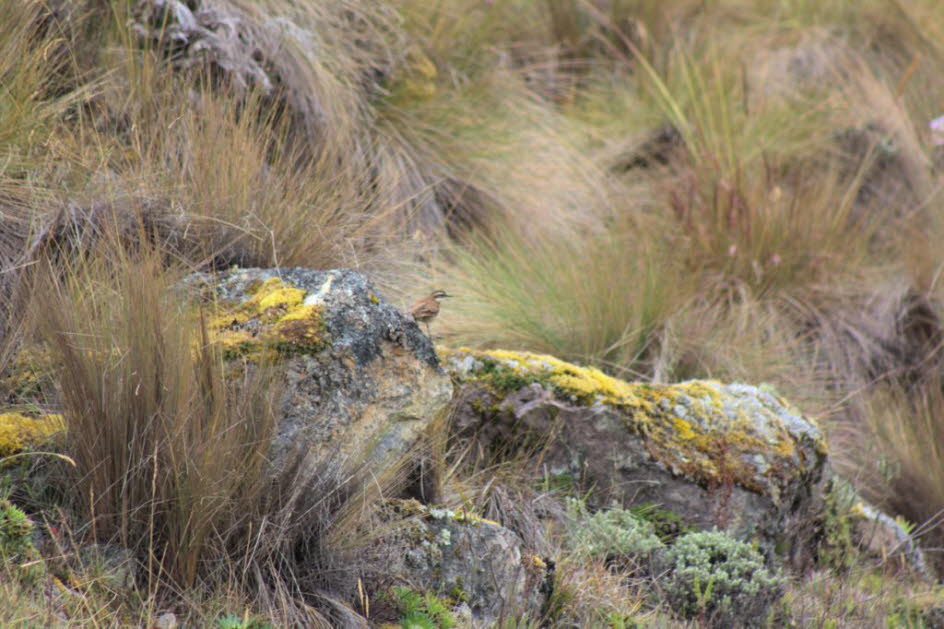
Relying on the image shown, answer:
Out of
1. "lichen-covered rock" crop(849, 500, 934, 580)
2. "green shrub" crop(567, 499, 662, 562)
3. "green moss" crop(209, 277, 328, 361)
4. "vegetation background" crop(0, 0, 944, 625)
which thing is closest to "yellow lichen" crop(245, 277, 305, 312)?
"green moss" crop(209, 277, 328, 361)

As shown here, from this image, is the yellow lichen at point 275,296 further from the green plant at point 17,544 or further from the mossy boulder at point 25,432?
the green plant at point 17,544

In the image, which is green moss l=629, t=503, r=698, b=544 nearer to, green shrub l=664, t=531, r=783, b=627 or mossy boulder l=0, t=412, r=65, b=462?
green shrub l=664, t=531, r=783, b=627

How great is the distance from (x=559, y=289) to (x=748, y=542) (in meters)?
1.31

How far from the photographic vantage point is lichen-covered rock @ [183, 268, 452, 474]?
2379 mm

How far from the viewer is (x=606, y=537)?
110 inches

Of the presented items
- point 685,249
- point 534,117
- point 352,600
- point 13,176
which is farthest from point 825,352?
point 13,176

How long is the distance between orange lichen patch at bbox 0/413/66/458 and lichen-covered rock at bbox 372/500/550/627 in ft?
2.59

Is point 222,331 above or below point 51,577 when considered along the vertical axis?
above

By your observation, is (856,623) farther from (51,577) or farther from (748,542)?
(51,577)

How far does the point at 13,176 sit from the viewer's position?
3086 millimetres

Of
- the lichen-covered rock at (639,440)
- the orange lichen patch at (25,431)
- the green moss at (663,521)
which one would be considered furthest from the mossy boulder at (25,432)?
the green moss at (663,521)

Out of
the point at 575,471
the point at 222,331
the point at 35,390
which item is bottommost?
the point at 575,471

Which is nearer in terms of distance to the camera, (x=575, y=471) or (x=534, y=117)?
(x=575, y=471)

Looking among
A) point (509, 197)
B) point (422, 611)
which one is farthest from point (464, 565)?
point (509, 197)
